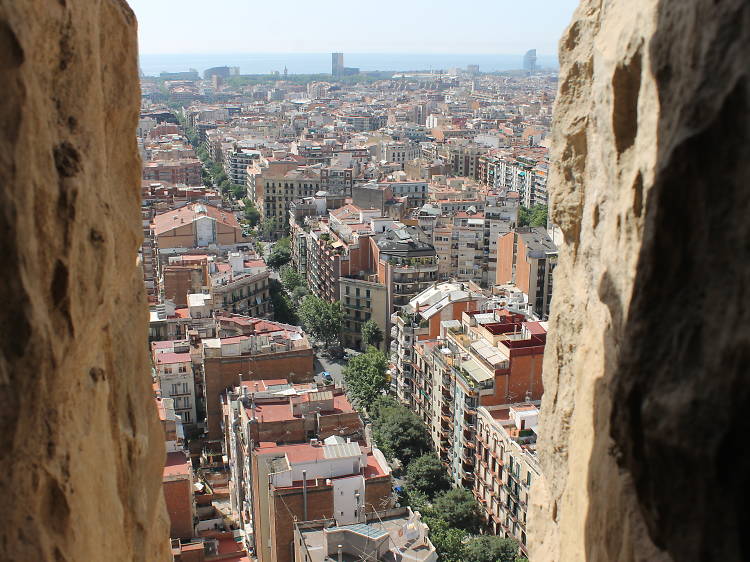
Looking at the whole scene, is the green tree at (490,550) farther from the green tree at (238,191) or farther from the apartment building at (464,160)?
the apartment building at (464,160)

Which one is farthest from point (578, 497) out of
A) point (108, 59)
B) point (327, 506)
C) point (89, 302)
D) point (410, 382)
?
point (410, 382)

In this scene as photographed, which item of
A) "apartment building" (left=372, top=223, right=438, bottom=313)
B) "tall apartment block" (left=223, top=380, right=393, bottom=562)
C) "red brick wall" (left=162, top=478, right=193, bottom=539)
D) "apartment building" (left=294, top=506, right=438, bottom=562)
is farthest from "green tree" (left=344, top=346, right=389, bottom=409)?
"red brick wall" (left=162, top=478, right=193, bottom=539)

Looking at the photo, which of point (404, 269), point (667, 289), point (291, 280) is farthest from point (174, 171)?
point (667, 289)

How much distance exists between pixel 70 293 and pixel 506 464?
26985 millimetres

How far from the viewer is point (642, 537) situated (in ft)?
21.2

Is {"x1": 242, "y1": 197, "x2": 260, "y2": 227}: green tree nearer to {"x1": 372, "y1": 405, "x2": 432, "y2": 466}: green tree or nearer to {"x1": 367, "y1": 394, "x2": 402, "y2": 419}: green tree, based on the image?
{"x1": 367, "y1": 394, "x2": 402, "y2": 419}: green tree

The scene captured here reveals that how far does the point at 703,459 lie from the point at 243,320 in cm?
4024

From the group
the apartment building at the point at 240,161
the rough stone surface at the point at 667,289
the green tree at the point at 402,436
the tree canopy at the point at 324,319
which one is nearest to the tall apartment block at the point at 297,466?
the green tree at the point at 402,436

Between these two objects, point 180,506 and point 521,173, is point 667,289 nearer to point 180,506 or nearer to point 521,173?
point 180,506

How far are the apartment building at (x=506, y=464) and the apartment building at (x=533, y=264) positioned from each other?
15.9 metres

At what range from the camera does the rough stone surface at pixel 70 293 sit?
5.98m

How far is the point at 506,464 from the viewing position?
1266 inches

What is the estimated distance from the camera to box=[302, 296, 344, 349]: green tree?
179ft

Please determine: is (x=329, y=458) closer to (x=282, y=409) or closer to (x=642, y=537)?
(x=282, y=409)
